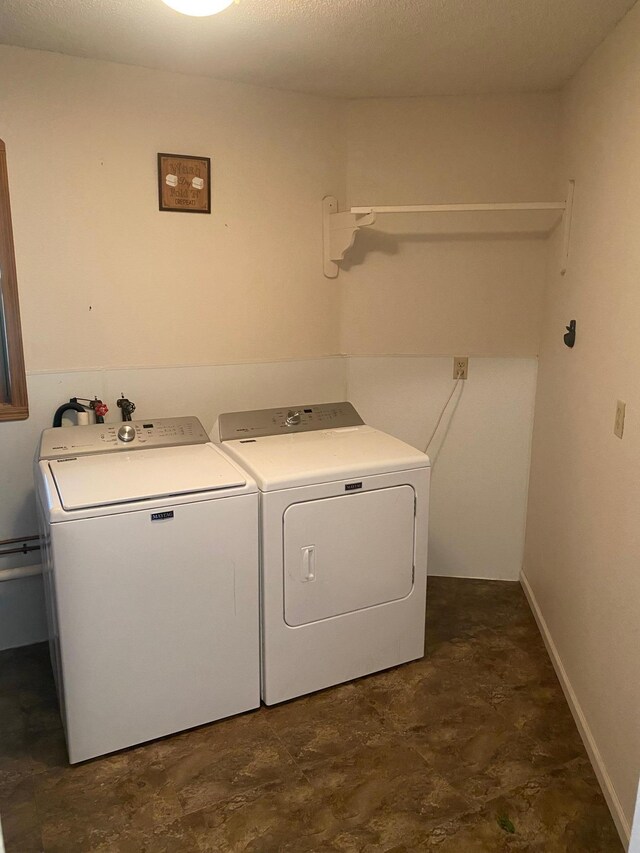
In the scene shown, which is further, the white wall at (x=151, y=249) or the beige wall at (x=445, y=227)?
the beige wall at (x=445, y=227)

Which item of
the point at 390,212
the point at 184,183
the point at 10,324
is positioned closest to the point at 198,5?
the point at 184,183

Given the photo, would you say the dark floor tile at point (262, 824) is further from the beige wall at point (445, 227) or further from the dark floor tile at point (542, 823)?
the beige wall at point (445, 227)

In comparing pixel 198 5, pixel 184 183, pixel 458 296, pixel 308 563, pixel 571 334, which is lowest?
pixel 308 563

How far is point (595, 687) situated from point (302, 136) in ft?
7.95

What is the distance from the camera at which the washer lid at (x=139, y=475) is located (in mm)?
1938

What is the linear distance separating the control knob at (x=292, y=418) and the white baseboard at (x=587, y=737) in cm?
134

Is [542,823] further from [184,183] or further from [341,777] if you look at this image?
[184,183]

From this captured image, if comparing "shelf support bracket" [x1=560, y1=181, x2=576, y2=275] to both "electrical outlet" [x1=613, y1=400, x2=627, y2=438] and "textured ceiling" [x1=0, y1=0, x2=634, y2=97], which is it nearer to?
"textured ceiling" [x1=0, y1=0, x2=634, y2=97]

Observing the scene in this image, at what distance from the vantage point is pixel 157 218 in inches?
103

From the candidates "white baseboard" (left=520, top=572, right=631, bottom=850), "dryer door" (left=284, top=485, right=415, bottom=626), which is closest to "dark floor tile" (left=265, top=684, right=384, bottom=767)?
"dryer door" (left=284, top=485, right=415, bottom=626)

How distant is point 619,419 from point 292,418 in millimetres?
1324

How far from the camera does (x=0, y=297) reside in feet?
7.91

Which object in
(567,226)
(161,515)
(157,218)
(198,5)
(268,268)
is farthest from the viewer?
(268,268)

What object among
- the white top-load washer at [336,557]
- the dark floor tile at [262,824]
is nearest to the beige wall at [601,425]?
the white top-load washer at [336,557]
